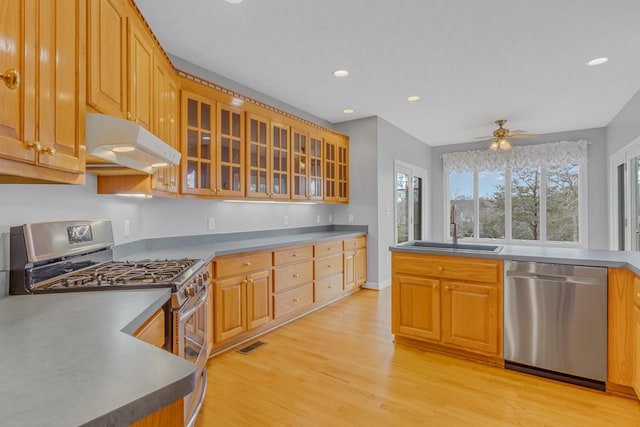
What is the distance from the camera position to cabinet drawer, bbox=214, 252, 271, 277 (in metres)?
2.73

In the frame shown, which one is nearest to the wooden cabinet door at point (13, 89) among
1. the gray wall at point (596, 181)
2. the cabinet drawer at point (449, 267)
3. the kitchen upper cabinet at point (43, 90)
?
the kitchen upper cabinet at point (43, 90)

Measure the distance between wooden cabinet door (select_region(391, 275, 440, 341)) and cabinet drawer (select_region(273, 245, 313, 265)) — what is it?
112 cm

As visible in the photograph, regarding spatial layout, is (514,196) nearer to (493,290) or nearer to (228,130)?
(493,290)

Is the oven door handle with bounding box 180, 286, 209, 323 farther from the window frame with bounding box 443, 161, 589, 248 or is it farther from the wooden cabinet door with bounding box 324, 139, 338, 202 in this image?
the window frame with bounding box 443, 161, 589, 248

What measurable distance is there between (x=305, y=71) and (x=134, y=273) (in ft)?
8.22

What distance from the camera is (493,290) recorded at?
2551 millimetres

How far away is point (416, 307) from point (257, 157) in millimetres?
2184

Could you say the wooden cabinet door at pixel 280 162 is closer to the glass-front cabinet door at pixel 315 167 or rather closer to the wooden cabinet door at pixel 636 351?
the glass-front cabinet door at pixel 315 167

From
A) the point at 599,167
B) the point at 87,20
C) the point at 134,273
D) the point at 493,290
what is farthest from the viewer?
the point at 599,167

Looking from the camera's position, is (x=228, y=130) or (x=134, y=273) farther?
(x=228, y=130)

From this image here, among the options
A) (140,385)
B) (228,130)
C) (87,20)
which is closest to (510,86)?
(228,130)

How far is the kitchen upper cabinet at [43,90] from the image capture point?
0.94 meters

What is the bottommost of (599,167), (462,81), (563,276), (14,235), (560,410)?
(560,410)

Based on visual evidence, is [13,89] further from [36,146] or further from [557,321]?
[557,321]
